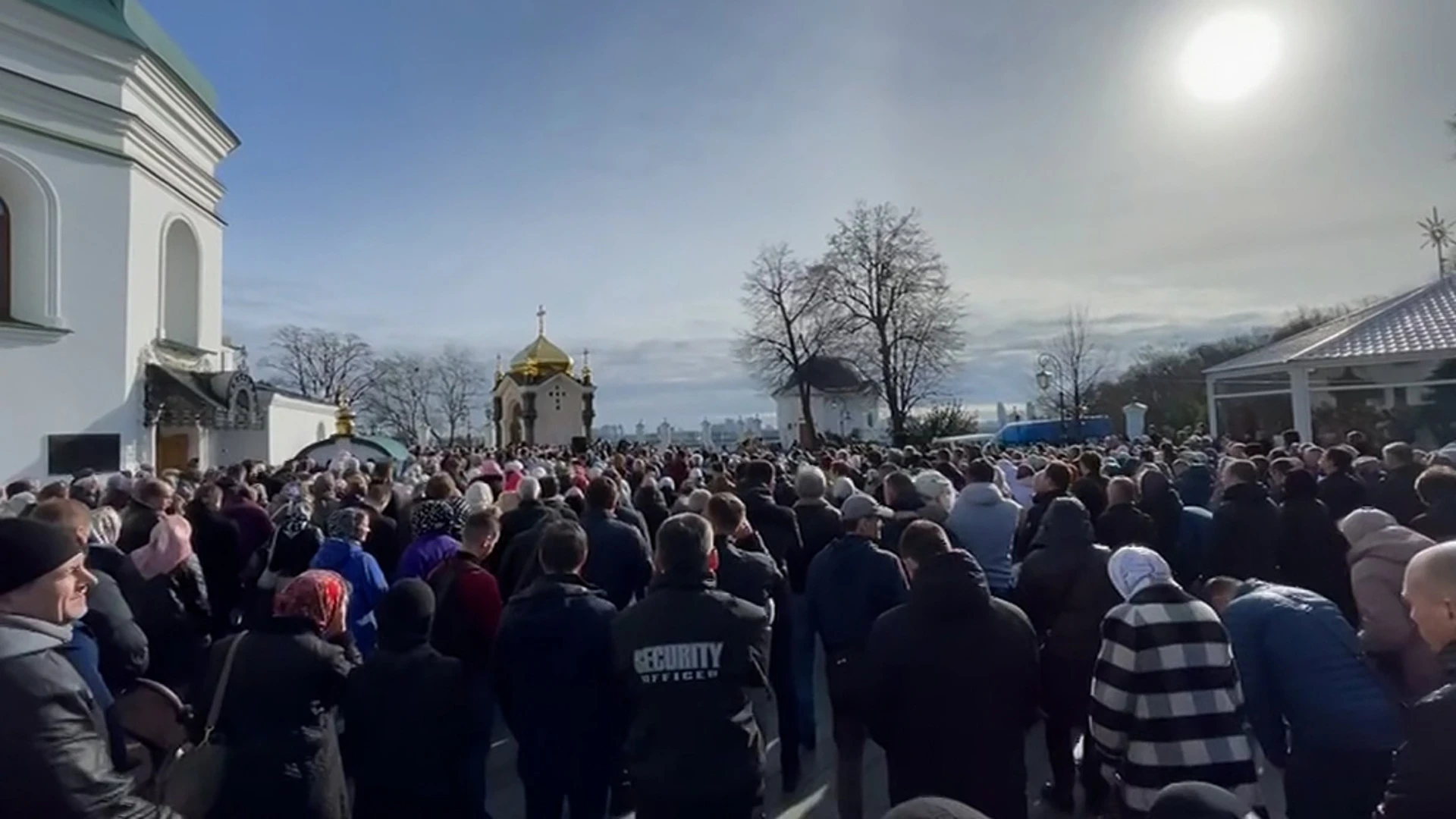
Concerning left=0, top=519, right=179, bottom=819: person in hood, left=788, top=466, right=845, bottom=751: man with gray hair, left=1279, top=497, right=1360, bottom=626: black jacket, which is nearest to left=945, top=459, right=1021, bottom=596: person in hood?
left=788, top=466, right=845, bottom=751: man with gray hair

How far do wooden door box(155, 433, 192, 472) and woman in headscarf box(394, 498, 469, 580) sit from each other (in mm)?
18702

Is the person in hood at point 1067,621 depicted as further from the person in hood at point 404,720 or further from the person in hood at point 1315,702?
the person in hood at point 404,720

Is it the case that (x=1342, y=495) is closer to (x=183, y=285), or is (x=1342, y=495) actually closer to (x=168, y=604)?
(x=168, y=604)

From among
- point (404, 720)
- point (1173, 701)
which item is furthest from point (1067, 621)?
point (404, 720)

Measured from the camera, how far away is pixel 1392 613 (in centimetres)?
382

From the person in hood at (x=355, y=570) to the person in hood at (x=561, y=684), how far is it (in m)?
1.77

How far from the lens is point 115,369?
63.0ft

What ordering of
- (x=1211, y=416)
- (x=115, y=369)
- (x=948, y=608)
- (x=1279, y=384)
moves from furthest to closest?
(x=1211, y=416) → (x=1279, y=384) → (x=115, y=369) → (x=948, y=608)

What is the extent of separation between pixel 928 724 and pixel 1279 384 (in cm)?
2352

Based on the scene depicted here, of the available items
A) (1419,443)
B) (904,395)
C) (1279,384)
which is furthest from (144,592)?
(904,395)

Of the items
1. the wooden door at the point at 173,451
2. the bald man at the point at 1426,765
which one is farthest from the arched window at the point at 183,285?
the bald man at the point at 1426,765

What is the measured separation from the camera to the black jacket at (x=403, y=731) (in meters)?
3.53

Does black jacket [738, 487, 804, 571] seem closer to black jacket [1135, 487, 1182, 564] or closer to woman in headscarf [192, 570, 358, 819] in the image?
black jacket [1135, 487, 1182, 564]

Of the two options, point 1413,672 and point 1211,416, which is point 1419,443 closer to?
point 1211,416
